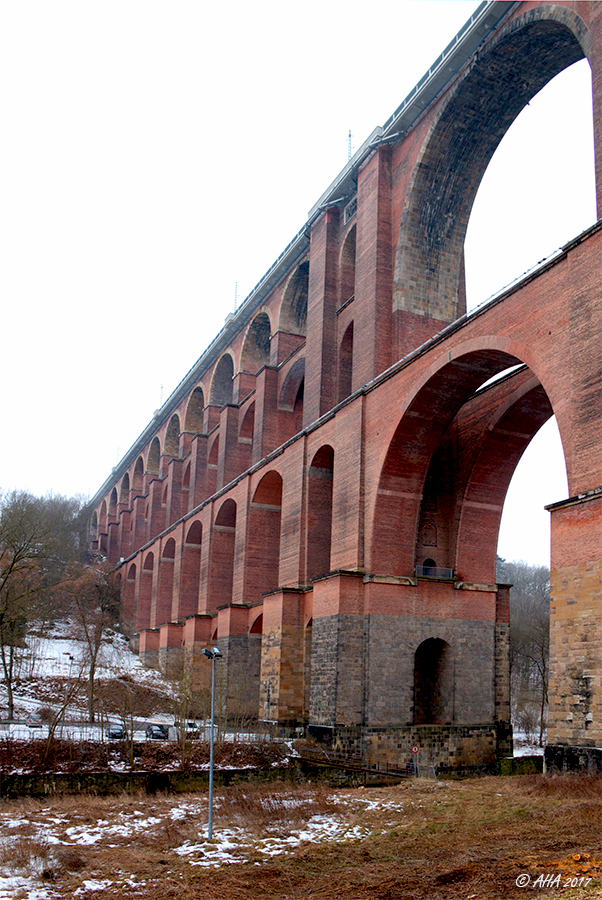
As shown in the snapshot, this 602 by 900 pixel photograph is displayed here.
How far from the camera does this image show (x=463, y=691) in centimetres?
2305

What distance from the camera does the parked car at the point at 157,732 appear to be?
2567 centimetres

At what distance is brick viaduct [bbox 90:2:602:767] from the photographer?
16781mm

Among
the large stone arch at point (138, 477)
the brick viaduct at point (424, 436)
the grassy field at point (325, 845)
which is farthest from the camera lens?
the large stone arch at point (138, 477)

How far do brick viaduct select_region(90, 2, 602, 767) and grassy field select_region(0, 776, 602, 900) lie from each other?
3.14 m

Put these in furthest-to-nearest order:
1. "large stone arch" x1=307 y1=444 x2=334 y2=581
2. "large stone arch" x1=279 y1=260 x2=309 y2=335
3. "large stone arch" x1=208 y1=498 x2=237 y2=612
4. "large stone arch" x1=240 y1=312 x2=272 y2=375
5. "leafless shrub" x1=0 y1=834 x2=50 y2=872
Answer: "large stone arch" x1=240 y1=312 x2=272 y2=375, "large stone arch" x1=208 y1=498 x2=237 y2=612, "large stone arch" x1=279 y1=260 x2=309 y2=335, "large stone arch" x1=307 y1=444 x2=334 y2=581, "leafless shrub" x1=0 y1=834 x2=50 y2=872

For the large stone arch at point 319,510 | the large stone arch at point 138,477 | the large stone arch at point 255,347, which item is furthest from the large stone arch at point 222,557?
the large stone arch at point 138,477

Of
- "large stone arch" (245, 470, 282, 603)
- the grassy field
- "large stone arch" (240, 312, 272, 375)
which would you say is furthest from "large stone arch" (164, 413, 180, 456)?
the grassy field

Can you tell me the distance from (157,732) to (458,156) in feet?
71.1

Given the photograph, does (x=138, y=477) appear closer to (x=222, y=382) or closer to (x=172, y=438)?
(x=172, y=438)

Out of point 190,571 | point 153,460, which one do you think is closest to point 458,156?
point 190,571

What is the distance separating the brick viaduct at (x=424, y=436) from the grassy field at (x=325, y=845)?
3.14 metres

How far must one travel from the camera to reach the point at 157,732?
27.1 m

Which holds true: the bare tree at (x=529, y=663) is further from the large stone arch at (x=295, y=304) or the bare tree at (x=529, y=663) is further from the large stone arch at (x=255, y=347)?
the large stone arch at (x=255, y=347)

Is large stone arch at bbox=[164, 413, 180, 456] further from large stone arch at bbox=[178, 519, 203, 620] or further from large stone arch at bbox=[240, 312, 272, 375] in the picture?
large stone arch at bbox=[240, 312, 272, 375]
